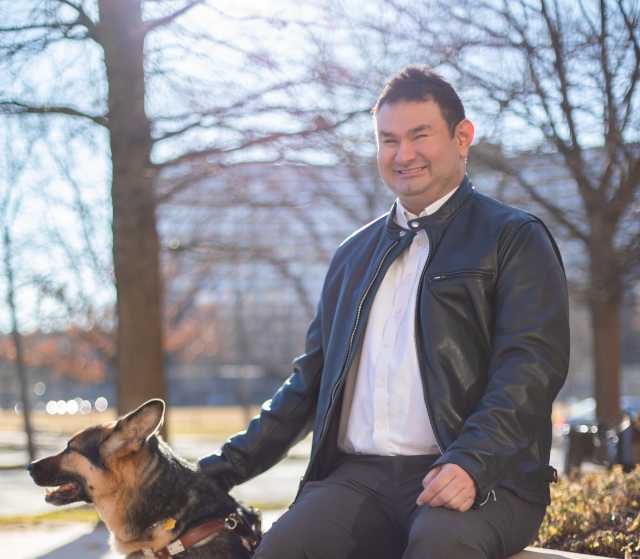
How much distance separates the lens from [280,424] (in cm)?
409

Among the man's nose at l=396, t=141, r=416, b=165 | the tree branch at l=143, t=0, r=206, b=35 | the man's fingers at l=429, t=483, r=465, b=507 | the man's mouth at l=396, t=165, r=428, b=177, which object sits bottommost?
the man's fingers at l=429, t=483, r=465, b=507

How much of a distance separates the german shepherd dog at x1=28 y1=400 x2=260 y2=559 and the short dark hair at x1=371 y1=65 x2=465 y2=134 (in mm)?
1608

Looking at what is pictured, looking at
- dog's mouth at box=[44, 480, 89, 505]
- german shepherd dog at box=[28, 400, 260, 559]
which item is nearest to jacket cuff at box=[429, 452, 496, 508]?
german shepherd dog at box=[28, 400, 260, 559]

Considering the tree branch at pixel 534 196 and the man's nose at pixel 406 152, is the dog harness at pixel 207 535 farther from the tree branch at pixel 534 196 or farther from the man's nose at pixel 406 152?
the tree branch at pixel 534 196

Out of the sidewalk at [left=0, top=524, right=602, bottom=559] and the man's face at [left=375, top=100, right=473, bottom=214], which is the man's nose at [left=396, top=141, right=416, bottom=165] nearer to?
the man's face at [left=375, top=100, right=473, bottom=214]

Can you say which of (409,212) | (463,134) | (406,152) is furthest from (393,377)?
(463,134)

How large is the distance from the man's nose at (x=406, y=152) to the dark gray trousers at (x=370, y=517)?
1.12 metres

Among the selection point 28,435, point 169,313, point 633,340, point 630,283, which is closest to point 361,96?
point 630,283

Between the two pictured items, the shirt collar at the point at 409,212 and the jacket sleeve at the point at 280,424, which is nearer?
the shirt collar at the point at 409,212

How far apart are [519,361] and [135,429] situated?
5.64ft

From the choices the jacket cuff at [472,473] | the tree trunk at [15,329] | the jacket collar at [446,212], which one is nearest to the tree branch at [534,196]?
the jacket collar at [446,212]

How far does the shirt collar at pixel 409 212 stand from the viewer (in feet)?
12.2

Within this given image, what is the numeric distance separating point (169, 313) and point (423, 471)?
35.5 metres

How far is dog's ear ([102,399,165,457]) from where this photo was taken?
404cm
